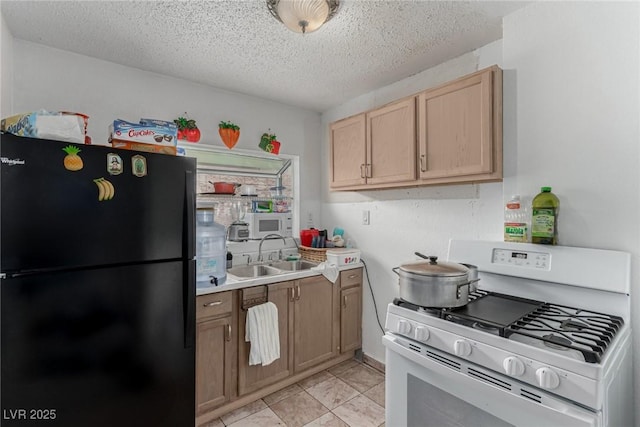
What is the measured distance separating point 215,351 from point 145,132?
1383 mm

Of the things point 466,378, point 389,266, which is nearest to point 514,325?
point 466,378

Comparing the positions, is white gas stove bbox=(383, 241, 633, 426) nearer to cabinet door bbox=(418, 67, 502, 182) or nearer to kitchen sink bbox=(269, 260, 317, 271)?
cabinet door bbox=(418, 67, 502, 182)

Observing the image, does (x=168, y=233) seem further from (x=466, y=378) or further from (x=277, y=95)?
(x=277, y=95)

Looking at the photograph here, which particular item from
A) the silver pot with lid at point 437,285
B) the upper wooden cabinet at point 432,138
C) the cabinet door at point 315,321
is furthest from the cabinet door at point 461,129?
the cabinet door at point 315,321

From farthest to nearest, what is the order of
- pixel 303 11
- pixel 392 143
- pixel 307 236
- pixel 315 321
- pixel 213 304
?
pixel 307 236 → pixel 315 321 → pixel 392 143 → pixel 213 304 → pixel 303 11

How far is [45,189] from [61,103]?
3.52ft

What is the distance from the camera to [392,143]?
2.16 metres

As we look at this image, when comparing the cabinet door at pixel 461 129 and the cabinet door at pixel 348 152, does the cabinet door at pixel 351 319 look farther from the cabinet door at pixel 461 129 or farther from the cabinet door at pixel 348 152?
the cabinet door at pixel 461 129

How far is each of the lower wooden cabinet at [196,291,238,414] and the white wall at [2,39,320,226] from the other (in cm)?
136

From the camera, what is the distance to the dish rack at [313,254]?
2.67m

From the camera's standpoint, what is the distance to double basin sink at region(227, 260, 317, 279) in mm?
2498

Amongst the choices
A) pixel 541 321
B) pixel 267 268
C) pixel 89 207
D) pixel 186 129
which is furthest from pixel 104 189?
pixel 541 321

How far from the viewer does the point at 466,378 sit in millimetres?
1106

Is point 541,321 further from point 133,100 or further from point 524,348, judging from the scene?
point 133,100
